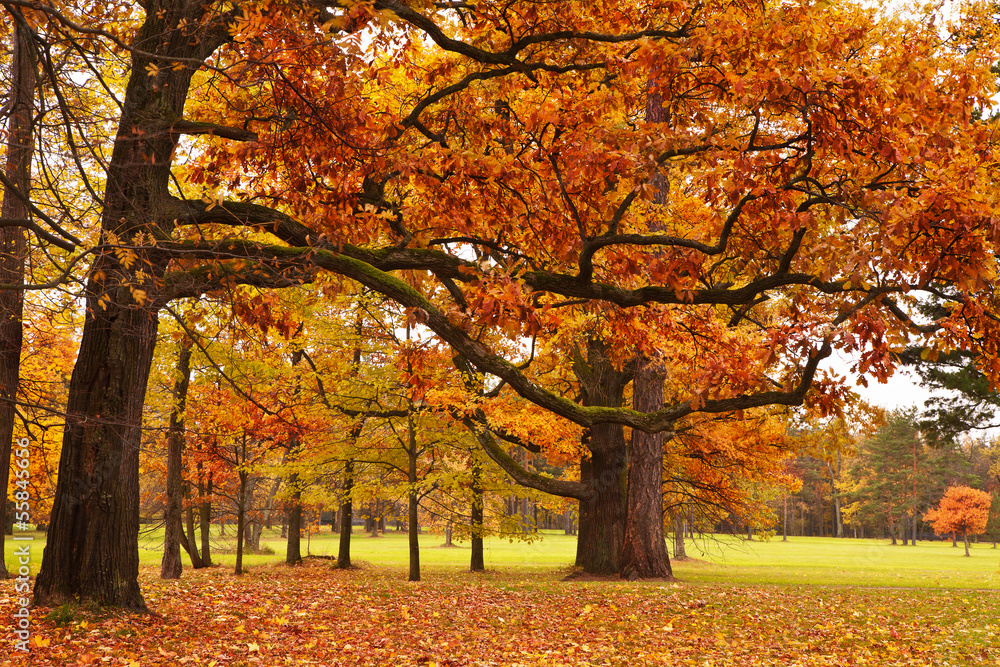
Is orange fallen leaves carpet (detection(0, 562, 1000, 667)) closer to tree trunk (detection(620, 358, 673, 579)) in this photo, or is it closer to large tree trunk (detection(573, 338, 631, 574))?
tree trunk (detection(620, 358, 673, 579))

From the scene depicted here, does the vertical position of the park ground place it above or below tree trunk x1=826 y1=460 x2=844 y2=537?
above

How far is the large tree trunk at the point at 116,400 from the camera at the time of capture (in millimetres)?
7000

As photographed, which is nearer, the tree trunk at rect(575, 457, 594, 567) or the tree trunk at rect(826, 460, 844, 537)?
the tree trunk at rect(575, 457, 594, 567)

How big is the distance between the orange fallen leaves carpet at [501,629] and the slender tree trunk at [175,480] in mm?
5316

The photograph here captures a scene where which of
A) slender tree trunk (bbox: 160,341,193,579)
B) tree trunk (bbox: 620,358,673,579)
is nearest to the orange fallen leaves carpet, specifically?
tree trunk (bbox: 620,358,673,579)

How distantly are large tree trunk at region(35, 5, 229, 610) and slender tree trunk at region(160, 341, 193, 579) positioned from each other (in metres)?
7.95

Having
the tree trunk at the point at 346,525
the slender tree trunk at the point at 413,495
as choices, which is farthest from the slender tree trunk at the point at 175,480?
the slender tree trunk at the point at 413,495

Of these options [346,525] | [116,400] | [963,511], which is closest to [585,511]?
[346,525]

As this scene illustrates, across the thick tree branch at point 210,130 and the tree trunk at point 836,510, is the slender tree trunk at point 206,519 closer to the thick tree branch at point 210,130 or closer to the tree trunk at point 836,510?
the thick tree branch at point 210,130

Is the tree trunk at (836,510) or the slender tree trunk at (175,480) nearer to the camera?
the slender tree trunk at (175,480)

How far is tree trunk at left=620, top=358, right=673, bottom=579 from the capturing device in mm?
15078

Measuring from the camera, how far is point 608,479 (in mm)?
17672

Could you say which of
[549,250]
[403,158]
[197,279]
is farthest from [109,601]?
[549,250]

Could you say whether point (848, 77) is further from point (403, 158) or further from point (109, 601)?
point (109, 601)
